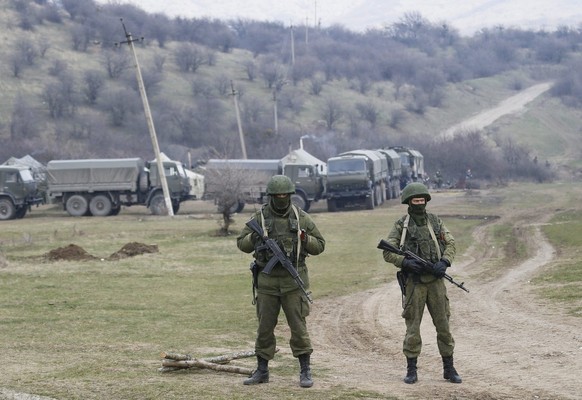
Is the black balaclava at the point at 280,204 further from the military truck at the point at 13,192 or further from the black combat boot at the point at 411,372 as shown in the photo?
the military truck at the point at 13,192

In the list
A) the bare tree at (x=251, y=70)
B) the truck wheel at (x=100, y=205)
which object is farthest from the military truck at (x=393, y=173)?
the bare tree at (x=251, y=70)

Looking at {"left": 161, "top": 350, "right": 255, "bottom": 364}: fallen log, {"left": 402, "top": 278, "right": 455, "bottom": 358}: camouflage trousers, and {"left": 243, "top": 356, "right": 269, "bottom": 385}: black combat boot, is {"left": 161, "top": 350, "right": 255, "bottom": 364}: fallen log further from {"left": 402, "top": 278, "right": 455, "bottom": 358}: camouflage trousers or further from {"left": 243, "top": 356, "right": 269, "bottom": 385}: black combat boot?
{"left": 402, "top": 278, "right": 455, "bottom": 358}: camouflage trousers

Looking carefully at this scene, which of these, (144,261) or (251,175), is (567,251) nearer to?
(144,261)

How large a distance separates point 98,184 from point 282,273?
119 ft

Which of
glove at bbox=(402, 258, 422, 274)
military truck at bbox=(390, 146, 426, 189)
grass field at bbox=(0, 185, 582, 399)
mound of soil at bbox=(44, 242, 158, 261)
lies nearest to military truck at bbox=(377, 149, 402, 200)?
military truck at bbox=(390, 146, 426, 189)

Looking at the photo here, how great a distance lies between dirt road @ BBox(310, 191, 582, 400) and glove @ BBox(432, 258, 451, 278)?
1008 millimetres

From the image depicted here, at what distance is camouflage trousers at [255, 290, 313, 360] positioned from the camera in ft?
32.9

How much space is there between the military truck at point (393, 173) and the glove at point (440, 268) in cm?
4225

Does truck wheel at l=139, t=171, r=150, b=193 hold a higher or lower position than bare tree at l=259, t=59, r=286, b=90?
lower

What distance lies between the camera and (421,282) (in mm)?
10336

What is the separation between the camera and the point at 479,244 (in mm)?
28922

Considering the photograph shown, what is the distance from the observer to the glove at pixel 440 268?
1016cm

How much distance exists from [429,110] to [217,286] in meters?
86.5

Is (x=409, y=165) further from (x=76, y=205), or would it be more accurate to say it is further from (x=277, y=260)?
(x=277, y=260)
